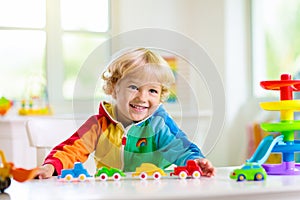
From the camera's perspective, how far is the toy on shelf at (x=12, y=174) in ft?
2.39

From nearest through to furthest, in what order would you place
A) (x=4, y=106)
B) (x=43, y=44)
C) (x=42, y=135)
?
(x=42, y=135)
(x=4, y=106)
(x=43, y=44)

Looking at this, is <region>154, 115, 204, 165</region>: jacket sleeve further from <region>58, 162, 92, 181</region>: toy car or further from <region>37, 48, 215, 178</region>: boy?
<region>58, 162, 92, 181</region>: toy car

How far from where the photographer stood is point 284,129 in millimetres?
898

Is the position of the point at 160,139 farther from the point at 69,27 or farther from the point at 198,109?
the point at 69,27

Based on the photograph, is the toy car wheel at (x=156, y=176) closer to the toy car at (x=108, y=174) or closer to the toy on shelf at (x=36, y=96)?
the toy car at (x=108, y=174)

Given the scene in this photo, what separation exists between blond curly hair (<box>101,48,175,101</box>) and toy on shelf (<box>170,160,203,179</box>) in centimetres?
11

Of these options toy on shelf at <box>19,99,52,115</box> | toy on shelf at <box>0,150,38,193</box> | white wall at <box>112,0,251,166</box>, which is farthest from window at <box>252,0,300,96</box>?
toy on shelf at <box>0,150,38,193</box>

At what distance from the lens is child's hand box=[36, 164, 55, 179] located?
89cm

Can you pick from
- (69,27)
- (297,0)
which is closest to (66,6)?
(69,27)

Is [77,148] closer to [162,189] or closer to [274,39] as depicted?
[162,189]

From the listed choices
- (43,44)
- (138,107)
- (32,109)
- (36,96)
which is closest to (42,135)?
(138,107)

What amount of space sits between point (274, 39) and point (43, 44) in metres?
1.41

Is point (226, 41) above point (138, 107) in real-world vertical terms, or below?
above

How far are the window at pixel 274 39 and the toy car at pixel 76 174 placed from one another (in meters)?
2.42
